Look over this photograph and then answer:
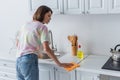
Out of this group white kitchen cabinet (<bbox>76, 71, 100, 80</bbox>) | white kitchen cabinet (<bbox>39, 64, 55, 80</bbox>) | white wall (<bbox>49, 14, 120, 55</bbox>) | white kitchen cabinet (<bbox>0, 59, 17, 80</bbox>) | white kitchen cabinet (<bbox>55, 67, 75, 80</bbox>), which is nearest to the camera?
white kitchen cabinet (<bbox>76, 71, 100, 80</bbox>)

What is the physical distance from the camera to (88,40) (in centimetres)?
277

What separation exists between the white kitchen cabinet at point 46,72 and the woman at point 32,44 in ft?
0.67

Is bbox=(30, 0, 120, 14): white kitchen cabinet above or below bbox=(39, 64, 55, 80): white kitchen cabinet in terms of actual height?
above

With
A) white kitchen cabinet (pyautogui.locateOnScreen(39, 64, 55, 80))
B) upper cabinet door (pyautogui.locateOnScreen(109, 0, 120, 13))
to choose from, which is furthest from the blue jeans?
upper cabinet door (pyautogui.locateOnScreen(109, 0, 120, 13))

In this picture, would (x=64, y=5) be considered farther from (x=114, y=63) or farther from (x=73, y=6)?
(x=114, y=63)

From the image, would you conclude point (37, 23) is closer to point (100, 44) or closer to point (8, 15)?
point (100, 44)

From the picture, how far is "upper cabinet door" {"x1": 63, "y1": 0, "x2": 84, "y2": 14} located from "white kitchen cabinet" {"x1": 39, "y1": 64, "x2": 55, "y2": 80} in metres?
0.70

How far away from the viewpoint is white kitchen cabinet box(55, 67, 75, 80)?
2.27 meters

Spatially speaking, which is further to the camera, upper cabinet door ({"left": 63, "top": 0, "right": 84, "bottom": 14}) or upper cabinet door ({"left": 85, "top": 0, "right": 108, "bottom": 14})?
upper cabinet door ({"left": 63, "top": 0, "right": 84, "bottom": 14})

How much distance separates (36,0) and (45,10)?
389mm

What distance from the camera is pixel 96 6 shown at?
224 centimetres

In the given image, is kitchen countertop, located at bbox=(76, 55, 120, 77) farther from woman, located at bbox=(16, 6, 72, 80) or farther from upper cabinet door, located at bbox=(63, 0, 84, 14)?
upper cabinet door, located at bbox=(63, 0, 84, 14)

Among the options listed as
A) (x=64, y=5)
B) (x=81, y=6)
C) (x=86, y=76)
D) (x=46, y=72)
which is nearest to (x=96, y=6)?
(x=81, y=6)

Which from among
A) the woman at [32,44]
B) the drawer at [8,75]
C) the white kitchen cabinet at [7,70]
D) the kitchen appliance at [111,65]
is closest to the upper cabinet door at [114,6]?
the kitchen appliance at [111,65]
